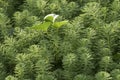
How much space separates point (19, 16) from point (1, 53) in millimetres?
213

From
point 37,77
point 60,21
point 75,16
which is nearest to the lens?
point 37,77

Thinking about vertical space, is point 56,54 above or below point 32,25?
below

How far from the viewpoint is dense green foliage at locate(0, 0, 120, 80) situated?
1237 mm

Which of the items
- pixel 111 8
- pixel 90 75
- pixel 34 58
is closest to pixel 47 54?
pixel 34 58

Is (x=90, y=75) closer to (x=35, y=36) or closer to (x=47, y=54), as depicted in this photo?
(x=47, y=54)

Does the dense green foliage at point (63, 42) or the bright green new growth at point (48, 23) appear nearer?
the dense green foliage at point (63, 42)

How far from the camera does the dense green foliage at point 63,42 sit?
1237 millimetres

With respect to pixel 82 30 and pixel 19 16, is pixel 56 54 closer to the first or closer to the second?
pixel 82 30

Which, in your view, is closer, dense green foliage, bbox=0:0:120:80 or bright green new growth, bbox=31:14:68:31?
dense green foliage, bbox=0:0:120:80

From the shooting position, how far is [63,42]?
1310 millimetres

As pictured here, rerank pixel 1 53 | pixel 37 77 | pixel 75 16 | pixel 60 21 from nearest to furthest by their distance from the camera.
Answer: pixel 37 77 < pixel 1 53 < pixel 60 21 < pixel 75 16

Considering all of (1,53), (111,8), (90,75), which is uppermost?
(111,8)

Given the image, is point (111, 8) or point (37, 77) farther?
point (111, 8)

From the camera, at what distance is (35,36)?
1374 millimetres
